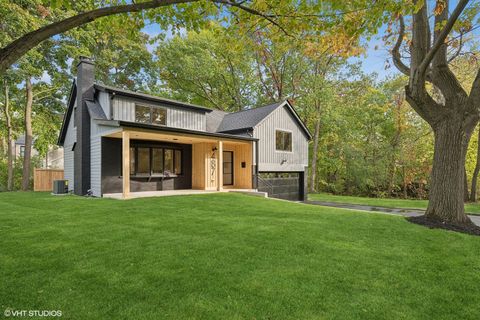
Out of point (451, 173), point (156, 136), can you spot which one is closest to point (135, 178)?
point (156, 136)

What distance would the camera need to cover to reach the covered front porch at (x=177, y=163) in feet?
39.3

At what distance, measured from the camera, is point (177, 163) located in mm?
14523

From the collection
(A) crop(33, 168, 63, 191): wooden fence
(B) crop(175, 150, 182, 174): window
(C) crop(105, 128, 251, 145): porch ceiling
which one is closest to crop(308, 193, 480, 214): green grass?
(C) crop(105, 128, 251, 145): porch ceiling

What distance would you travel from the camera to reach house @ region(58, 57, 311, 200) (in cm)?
1193

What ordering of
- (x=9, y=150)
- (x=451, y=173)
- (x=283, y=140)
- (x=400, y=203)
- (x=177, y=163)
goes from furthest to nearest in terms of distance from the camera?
(x=9, y=150), (x=283, y=140), (x=400, y=203), (x=177, y=163), (x=451, y=173)

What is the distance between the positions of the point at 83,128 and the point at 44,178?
290 inches

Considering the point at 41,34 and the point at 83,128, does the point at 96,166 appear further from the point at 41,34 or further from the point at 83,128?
the point at 41,34

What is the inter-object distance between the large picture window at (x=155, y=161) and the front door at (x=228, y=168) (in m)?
2.70

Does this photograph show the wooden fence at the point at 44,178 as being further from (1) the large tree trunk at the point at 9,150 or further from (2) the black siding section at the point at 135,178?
(2) the black siding section at the point at 135,178

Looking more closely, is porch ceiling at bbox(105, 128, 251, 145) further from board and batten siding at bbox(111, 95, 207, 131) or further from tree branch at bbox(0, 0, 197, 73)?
tree branch at bbox(0, 0, 197, 73)

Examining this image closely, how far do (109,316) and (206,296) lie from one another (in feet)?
3.15

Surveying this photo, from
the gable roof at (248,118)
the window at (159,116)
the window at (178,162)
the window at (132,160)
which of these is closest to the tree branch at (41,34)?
the window at (132,160)

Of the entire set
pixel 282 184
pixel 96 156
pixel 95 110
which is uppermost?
pixel 95 110

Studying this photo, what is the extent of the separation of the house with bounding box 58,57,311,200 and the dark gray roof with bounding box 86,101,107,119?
4cm
